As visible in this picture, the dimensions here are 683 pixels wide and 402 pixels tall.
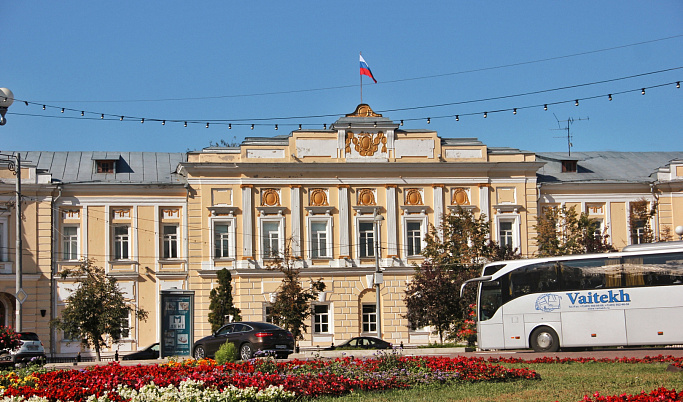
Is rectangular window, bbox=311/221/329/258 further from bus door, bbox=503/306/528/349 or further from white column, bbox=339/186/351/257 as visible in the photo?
bus door, bbox=503/306/528/349

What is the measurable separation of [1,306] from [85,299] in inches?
348

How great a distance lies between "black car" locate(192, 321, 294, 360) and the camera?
29000mm

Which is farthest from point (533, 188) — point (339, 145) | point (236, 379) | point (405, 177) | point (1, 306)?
point (236, 379)

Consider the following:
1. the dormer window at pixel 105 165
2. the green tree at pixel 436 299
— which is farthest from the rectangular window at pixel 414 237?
the dormer window at pixel 105 165

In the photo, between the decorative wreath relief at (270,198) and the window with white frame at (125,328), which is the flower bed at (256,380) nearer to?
the window with white frame at (125,328)

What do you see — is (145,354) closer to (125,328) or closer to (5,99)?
(125,328)

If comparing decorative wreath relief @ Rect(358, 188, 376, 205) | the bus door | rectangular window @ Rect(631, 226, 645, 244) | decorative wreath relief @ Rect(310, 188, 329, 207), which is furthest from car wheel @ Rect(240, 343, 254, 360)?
rectangular window @ Rect(631, 226, 645, 244)

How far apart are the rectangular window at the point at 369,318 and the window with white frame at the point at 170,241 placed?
435 inches

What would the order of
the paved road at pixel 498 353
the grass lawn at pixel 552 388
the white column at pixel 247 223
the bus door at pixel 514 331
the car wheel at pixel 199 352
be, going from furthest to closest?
the white column at pixel 247 223 < the car wheel at pixel 199 352 < the bus door at pixel 514 331 < the paved road at pixel 498 353 < the grass lawn at pixel 552 388

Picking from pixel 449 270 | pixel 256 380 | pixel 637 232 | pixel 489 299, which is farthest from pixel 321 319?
pixel 256 380

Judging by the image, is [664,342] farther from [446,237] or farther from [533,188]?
[533,188]

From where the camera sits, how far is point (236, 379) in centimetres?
1591

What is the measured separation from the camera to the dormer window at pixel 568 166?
5219 cm

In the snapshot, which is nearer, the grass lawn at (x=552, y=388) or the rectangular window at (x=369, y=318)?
the grass lawn at (x=552, y=388)
